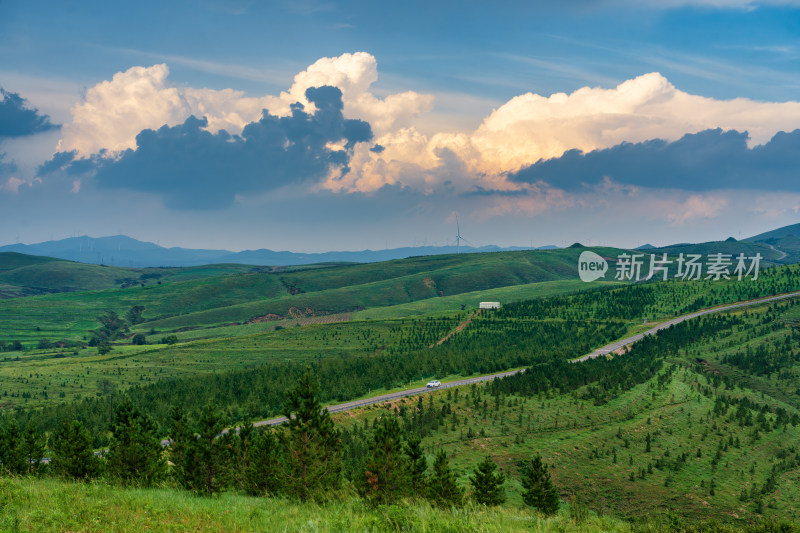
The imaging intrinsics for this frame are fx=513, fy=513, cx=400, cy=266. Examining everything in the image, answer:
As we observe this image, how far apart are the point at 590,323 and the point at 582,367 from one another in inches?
2508

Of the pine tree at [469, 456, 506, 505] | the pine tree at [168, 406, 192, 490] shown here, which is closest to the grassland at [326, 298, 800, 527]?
the pine tree at [469, 456, 506, 505]

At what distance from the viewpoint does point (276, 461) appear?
114 feet

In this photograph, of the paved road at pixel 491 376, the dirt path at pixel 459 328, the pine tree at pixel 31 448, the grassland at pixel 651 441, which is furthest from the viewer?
the dirt path at pixel 459 328

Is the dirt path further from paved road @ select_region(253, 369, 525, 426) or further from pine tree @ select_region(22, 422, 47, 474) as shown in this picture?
pine tree @ select_region(22, 422, 47, 474)

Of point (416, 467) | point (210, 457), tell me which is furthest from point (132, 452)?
point (416, 467)

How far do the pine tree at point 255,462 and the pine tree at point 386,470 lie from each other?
6294mm

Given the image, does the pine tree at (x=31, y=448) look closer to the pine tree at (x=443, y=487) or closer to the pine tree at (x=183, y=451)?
the pine tree at (x=183, y=451)

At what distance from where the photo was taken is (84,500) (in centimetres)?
1688

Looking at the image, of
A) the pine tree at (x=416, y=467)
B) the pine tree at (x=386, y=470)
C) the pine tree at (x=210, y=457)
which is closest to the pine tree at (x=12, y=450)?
the pine tree at (x=210, y=457)

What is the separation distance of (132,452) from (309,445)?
1837 centimetres

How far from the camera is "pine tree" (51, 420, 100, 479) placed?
39.3 meters

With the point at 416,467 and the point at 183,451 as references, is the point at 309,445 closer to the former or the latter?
the point at 416,467

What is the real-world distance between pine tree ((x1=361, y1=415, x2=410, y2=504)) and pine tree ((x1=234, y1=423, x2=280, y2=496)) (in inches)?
248

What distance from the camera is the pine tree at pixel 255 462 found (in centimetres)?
3575
